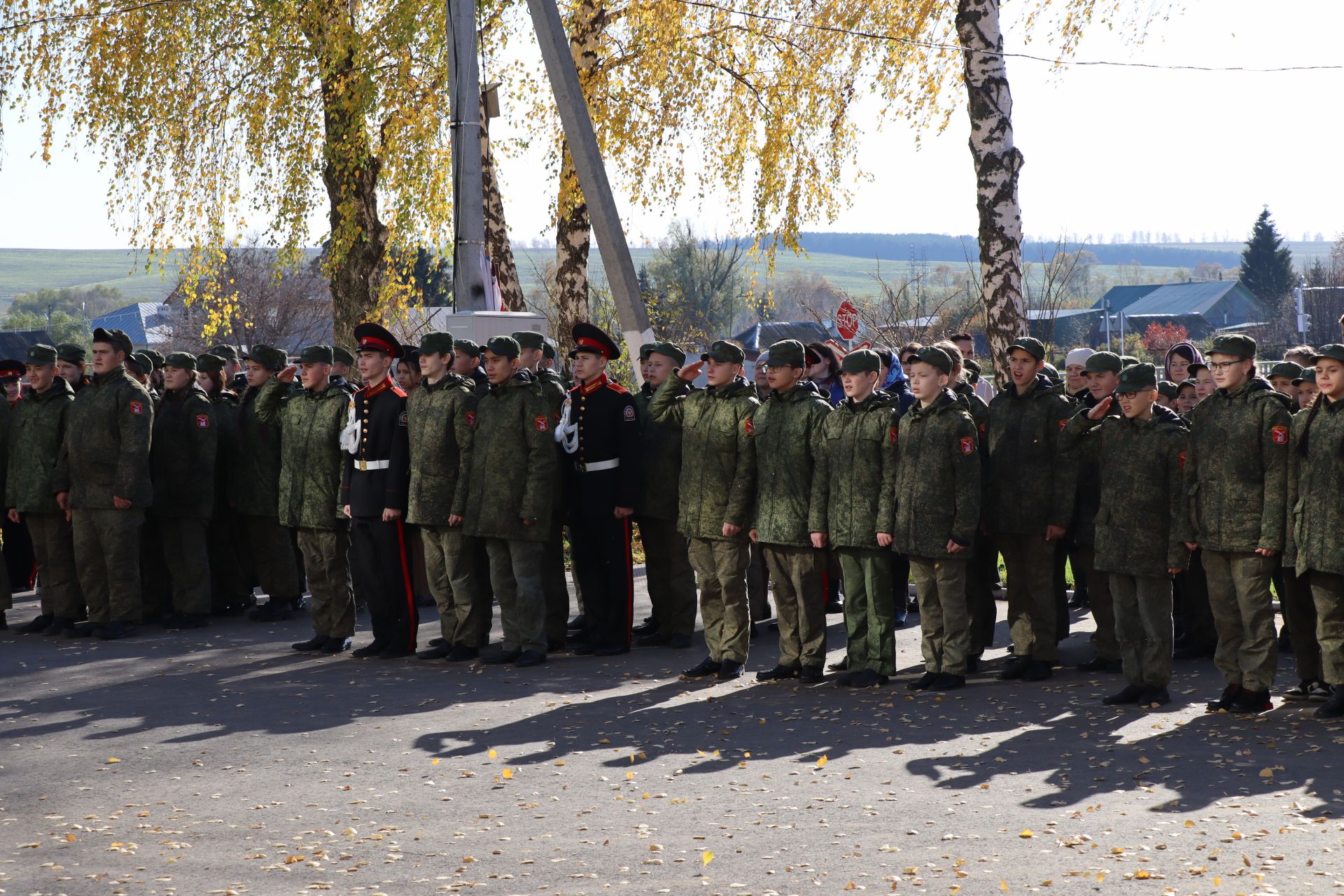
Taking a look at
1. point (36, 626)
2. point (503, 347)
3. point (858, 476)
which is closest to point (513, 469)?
point (503, 347)

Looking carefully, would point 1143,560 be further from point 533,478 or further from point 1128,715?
point 533,478

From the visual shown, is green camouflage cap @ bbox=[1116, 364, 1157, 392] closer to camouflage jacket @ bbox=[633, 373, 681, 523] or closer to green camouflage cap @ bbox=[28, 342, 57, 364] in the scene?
camouflage jacket @ bbox=[633, 373, 681, 523]

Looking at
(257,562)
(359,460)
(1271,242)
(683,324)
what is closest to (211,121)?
(257,562)

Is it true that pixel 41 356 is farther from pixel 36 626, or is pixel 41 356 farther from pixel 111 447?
pixel 36 626

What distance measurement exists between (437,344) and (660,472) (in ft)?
6.03

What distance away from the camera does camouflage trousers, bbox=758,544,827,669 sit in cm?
916

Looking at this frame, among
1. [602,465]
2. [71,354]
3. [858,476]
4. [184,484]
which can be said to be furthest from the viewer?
[71,354]

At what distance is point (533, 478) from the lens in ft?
32.4

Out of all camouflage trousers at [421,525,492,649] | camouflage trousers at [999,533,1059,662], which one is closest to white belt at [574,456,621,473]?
camouflage trousers at [421,525,492,649]

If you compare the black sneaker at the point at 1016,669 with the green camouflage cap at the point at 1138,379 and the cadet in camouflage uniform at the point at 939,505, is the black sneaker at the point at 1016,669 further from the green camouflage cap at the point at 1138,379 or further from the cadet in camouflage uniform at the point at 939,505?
the green camouflage cap at the point at 1138,379

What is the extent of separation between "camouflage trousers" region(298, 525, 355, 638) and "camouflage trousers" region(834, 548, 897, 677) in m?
3.61

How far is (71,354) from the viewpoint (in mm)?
12016

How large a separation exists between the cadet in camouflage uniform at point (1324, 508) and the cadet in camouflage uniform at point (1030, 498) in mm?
1612

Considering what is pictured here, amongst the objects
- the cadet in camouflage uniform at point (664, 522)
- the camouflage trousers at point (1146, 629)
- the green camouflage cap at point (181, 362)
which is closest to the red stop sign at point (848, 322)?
the cadet in camouflage uniform at point (664, 522)
